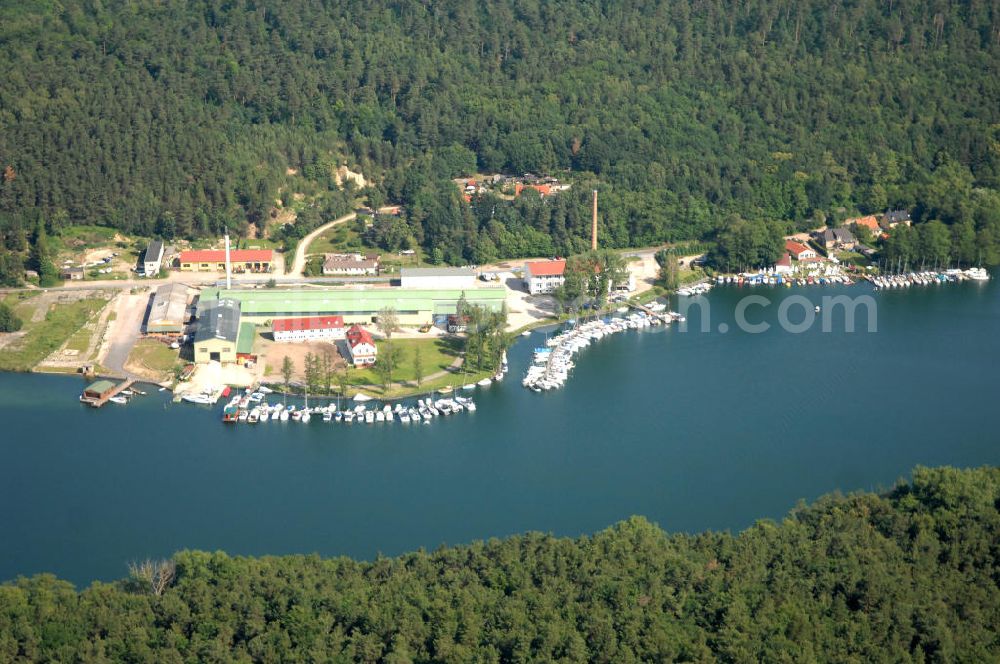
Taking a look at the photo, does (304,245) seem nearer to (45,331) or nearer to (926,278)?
(45,331)

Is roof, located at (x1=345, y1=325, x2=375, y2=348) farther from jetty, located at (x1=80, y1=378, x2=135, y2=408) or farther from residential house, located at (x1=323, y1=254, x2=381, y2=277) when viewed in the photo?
residential house, located at (x1=323, y1=254, x2=381, y2=277)

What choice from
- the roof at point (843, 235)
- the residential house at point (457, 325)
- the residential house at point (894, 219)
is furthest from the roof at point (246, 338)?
the residential house at point (894, 219)

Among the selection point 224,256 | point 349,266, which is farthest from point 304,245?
point 224,256

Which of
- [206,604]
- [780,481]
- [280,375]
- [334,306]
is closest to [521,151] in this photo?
[334,306]

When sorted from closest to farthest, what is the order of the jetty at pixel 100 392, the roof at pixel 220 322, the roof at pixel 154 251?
the jetty at pixel 100 392 → the roof at pixel 220 322 → the roof at pixel 154 251

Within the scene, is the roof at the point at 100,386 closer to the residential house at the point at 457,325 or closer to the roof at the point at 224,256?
the residential house at the point at 457,325

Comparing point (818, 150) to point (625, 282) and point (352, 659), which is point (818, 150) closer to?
point (625, 282)
